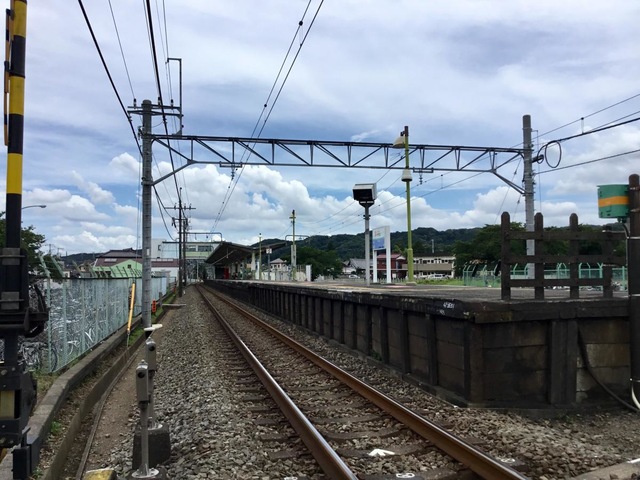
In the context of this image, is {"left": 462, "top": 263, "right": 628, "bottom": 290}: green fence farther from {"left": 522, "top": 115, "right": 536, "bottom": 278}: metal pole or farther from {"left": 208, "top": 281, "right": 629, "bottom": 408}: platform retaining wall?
{"left": 208, "top": 281, "right": 629, "bottom": 408}: platform retaining wall

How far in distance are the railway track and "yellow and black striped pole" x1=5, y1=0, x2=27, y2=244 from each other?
3.40 metres

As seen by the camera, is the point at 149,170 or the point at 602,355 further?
the point at 149,170

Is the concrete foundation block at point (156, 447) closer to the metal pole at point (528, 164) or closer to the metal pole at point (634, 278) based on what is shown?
the metal pole at point (634, 278)

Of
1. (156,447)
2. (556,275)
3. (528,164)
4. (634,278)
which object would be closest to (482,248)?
(556,275)

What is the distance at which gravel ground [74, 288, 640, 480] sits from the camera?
5.23 metres

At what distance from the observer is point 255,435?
630 centimetres

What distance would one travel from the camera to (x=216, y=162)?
21047mm

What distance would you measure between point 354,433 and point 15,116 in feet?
15.3

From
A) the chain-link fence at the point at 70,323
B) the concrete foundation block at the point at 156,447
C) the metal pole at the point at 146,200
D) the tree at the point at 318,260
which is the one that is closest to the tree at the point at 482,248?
the tree at the point at 318,260

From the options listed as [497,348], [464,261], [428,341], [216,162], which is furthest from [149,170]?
[464,261]

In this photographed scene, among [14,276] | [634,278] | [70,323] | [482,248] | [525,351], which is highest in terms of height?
[482,248]

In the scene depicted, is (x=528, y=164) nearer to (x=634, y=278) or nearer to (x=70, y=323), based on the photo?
(x=634, y=278)

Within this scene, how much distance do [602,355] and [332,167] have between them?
51.0 ft

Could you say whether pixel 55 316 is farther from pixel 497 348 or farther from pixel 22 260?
pixel 497 348
